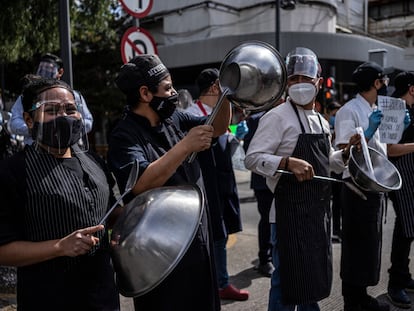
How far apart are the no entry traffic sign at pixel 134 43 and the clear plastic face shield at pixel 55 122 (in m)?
3.05

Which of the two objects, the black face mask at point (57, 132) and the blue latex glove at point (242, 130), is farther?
the blue latex glove at point (242, 130)

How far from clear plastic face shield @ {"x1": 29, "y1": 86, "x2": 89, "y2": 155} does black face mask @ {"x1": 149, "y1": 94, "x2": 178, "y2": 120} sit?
345mm

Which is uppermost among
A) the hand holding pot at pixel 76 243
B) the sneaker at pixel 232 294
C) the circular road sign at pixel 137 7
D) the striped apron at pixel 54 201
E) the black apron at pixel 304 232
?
the circular road sign at pixel 137 7

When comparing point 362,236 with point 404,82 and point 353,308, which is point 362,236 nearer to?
point 353,308

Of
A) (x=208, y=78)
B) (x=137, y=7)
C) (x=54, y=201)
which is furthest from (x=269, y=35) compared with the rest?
(x=54, y=201)

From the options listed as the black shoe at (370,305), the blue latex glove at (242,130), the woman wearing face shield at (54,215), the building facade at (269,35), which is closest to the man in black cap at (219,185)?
the black shoe at (370,305)

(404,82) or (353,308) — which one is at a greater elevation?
(404,82)

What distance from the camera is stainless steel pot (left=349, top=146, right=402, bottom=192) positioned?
2.62m

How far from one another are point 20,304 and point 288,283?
1.50 meters

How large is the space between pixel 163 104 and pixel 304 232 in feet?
3.85

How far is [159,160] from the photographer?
188 cm

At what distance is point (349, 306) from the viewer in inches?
135

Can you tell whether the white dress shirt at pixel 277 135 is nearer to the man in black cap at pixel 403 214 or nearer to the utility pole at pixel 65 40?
the man in black cap at pixel 403 214

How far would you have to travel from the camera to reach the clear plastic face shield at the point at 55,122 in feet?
5.90
